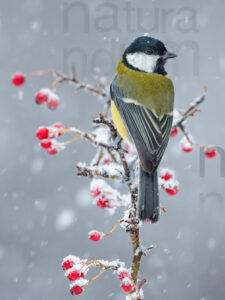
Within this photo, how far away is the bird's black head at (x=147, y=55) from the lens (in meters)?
1.97

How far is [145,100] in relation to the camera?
6.91 feet

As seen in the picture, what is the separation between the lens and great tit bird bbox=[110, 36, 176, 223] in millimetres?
1873

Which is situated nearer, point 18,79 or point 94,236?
point 94,236

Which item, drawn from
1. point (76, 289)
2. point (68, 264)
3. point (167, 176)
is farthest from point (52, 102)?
point (76, 289)

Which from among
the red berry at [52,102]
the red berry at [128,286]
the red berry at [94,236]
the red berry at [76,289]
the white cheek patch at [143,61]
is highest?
the white cheek patch at [143,61]

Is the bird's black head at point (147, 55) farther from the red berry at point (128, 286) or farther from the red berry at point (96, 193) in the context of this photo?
the red berry at point (128, 286)

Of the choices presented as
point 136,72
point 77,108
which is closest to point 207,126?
point 77,108

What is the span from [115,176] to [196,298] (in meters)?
4.27

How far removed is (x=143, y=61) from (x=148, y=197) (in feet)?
2.40

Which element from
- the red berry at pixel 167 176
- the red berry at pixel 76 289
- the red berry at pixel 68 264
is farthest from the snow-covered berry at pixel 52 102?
the red berry at pixel 76 289

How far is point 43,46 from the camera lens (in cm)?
646

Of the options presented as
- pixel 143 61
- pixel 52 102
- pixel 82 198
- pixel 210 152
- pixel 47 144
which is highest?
pixel 143 61

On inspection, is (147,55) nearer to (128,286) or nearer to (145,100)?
(145,100)

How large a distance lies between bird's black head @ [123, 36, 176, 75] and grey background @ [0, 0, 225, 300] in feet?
10.8
